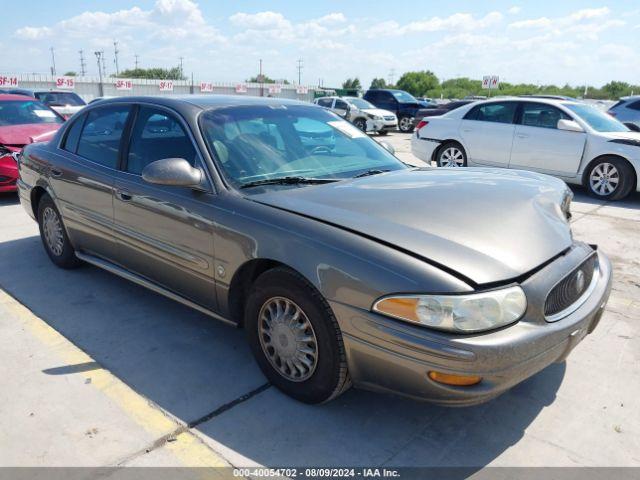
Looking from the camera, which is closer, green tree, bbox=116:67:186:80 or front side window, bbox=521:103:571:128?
front side window, bbox=521:103:571:128

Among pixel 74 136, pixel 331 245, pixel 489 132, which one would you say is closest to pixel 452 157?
pixel 489 132

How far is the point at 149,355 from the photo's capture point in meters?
3.32

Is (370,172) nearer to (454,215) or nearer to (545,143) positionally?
(454,215)

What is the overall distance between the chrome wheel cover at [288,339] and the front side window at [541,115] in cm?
726

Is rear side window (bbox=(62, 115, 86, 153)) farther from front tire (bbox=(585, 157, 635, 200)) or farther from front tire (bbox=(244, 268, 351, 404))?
front tire (bbox=(585, 157, 635, 200))

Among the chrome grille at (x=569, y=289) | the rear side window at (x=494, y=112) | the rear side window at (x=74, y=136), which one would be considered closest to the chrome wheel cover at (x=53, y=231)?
the rear side window at (x=74, y=136)

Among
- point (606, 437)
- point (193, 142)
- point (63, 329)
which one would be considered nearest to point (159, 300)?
point (63, 329)

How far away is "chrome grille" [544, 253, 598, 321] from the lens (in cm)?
241

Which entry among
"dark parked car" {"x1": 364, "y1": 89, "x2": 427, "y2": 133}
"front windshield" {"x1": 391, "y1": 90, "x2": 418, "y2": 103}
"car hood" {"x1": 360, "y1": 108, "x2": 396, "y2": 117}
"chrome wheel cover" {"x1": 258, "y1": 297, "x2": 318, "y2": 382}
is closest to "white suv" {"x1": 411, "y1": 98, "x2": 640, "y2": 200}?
"chrome wheel cover" {"x1": 258, "y1": 297, "x2": 318, "y2": 382}

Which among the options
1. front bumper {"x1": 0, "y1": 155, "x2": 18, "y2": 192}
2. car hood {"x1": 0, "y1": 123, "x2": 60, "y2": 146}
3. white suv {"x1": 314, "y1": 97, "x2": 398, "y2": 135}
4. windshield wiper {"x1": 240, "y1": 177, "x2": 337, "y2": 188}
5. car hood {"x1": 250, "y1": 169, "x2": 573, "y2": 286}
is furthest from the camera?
white suv {"x1": 314, "y1": 97, "x2": 398, "y2": 135}

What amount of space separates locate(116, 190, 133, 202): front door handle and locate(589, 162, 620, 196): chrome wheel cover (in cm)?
730

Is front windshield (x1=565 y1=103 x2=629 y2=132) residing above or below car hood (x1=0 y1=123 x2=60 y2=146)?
above

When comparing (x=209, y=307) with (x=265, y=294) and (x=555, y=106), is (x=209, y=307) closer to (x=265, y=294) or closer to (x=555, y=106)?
(x=265, y=294)

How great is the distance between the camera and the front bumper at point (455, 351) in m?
2.14
